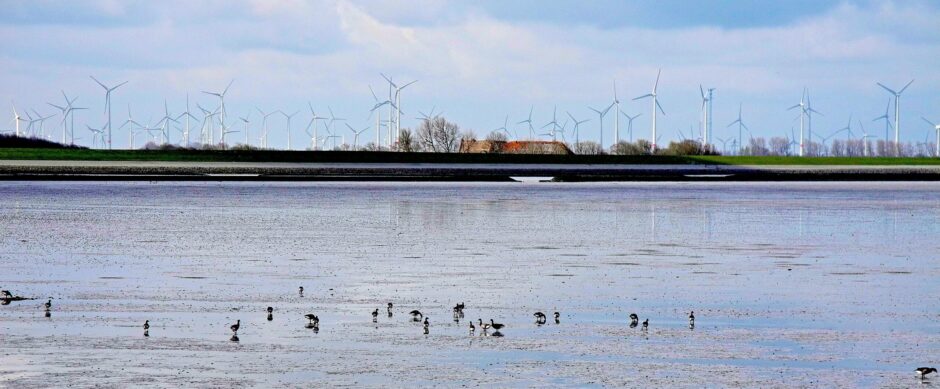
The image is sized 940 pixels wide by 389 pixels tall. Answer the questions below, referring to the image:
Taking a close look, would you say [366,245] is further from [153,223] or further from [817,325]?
[817,325]

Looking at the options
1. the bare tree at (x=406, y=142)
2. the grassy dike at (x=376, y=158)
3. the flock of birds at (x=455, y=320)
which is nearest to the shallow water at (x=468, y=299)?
the flock of birds at (x=455, y=320)

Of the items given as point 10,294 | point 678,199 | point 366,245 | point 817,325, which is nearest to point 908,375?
point 817,325

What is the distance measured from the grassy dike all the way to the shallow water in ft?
244

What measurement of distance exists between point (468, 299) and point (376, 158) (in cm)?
10457

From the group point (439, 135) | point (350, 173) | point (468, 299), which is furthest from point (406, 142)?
point (468, 299)

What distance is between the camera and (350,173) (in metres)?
95.9

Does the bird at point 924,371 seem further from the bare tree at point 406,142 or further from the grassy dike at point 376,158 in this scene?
the bare tree at point 406,142

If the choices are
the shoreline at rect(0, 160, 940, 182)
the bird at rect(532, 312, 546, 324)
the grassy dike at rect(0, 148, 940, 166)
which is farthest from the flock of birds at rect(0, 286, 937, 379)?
the grassy dike at rect(0, 148, 940, 166)

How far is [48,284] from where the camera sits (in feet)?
65.8

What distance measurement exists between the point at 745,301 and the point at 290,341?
6584mm

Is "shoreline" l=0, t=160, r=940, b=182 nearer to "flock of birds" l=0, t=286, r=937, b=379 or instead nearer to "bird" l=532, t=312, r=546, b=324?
"flock of birds" l=0, t=286, r=937, b=379

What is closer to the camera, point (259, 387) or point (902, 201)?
point (259, 387)

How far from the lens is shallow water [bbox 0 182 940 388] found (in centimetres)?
1311

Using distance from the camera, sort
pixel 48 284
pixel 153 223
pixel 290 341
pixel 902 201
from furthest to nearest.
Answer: pixel 902 201, pixel 153 223, pixel 48 284, pixel 290 341
